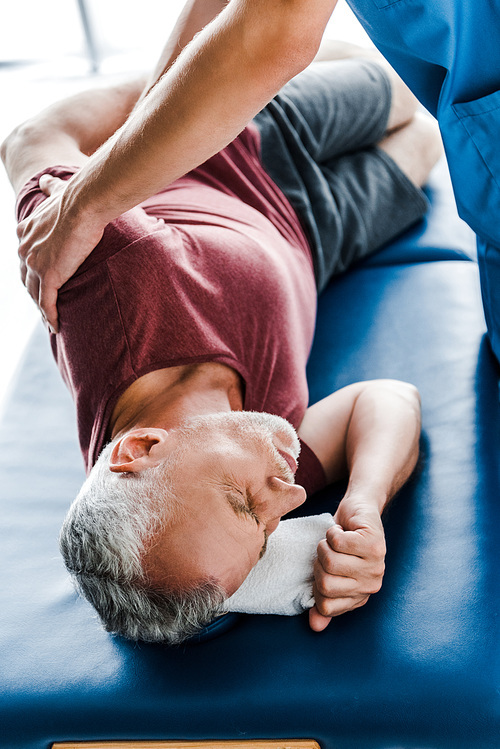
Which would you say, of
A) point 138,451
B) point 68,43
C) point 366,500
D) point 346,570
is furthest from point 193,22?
point 68,43

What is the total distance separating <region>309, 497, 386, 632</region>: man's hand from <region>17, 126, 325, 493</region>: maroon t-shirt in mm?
241

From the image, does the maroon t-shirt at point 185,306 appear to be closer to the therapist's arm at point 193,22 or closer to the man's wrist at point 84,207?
the man's wrist at point 84,207

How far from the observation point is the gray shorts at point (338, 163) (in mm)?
1867

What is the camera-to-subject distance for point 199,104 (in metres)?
0.96

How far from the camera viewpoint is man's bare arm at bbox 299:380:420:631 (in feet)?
3.71

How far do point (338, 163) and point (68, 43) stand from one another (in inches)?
133

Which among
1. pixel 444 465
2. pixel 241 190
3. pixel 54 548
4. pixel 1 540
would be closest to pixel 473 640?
pixel 444 465

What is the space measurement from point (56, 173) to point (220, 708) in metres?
1.05

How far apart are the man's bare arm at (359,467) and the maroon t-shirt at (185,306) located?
6 centimetres

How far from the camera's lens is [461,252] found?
1945 mm

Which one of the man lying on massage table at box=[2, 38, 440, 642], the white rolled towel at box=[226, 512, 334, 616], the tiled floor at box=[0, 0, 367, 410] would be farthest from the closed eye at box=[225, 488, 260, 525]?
the tiled floor at box=[0, 0, 367, 410]

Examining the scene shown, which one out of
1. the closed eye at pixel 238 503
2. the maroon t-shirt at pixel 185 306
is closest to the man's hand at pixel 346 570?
the closed eye at pixel 238 503

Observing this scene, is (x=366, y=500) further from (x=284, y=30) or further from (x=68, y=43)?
(x=68, y=43)

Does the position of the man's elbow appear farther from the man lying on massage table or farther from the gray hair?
the gray hair
